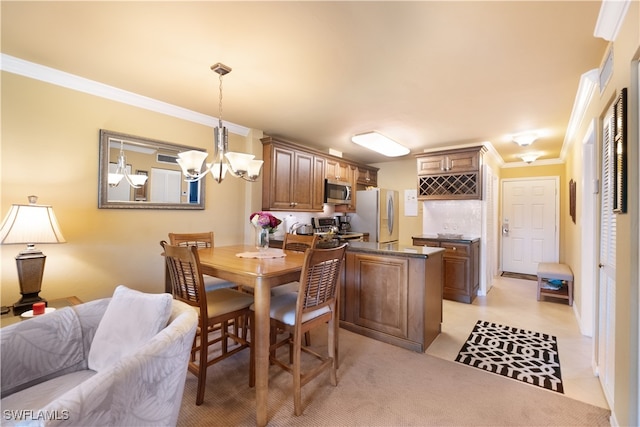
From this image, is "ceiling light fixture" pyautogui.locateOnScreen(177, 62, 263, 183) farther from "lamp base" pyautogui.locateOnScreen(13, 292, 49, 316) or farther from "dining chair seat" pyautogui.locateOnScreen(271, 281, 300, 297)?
"lamp base" pyautogui.locateOnScreen(13, 292, 49, 316)

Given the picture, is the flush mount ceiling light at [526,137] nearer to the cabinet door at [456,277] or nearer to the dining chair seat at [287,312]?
the cabinet door at [456,277]

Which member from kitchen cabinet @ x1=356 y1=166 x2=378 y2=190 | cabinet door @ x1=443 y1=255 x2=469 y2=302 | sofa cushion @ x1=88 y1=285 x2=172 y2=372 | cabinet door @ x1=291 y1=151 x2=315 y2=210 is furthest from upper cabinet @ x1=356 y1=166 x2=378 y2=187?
sofa cushion @ x1=88 y1=285 x2=172 y2=372

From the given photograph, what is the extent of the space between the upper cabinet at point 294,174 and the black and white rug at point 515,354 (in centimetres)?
265

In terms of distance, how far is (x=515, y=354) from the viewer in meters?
2.54

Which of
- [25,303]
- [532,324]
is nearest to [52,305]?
[25,303]

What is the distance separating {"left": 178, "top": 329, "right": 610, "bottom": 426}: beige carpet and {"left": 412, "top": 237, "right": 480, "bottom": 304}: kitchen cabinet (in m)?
1.94

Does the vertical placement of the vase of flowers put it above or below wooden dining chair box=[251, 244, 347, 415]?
above

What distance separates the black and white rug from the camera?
7.24ft

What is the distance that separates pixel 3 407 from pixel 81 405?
0.69m

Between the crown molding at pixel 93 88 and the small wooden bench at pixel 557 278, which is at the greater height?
the crown molding at pixel 93 88

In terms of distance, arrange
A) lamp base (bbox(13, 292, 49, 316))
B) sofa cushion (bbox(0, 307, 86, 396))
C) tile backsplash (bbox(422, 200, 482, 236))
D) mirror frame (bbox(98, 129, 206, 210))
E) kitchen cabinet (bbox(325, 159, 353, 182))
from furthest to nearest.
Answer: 1. kitchen cabinet (bbox(325, 159, 353, 182))
2. tile backsplash (bbox(422, 200, 482, 236))
3. mirror frame (bbox(98, 129, 206, 210))
4. lamp base (bbox(13, 292, 49, 316))
5. sofa cushion (bbox(0, 307, 86, 396))

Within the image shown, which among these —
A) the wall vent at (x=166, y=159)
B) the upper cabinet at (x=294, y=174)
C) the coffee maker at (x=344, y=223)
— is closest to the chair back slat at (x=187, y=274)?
the wall vent at (x=166, y=159)

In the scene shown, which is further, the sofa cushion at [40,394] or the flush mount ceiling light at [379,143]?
the flush mount ceiling light at [379,143]

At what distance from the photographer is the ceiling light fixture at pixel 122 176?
268 centimetres
